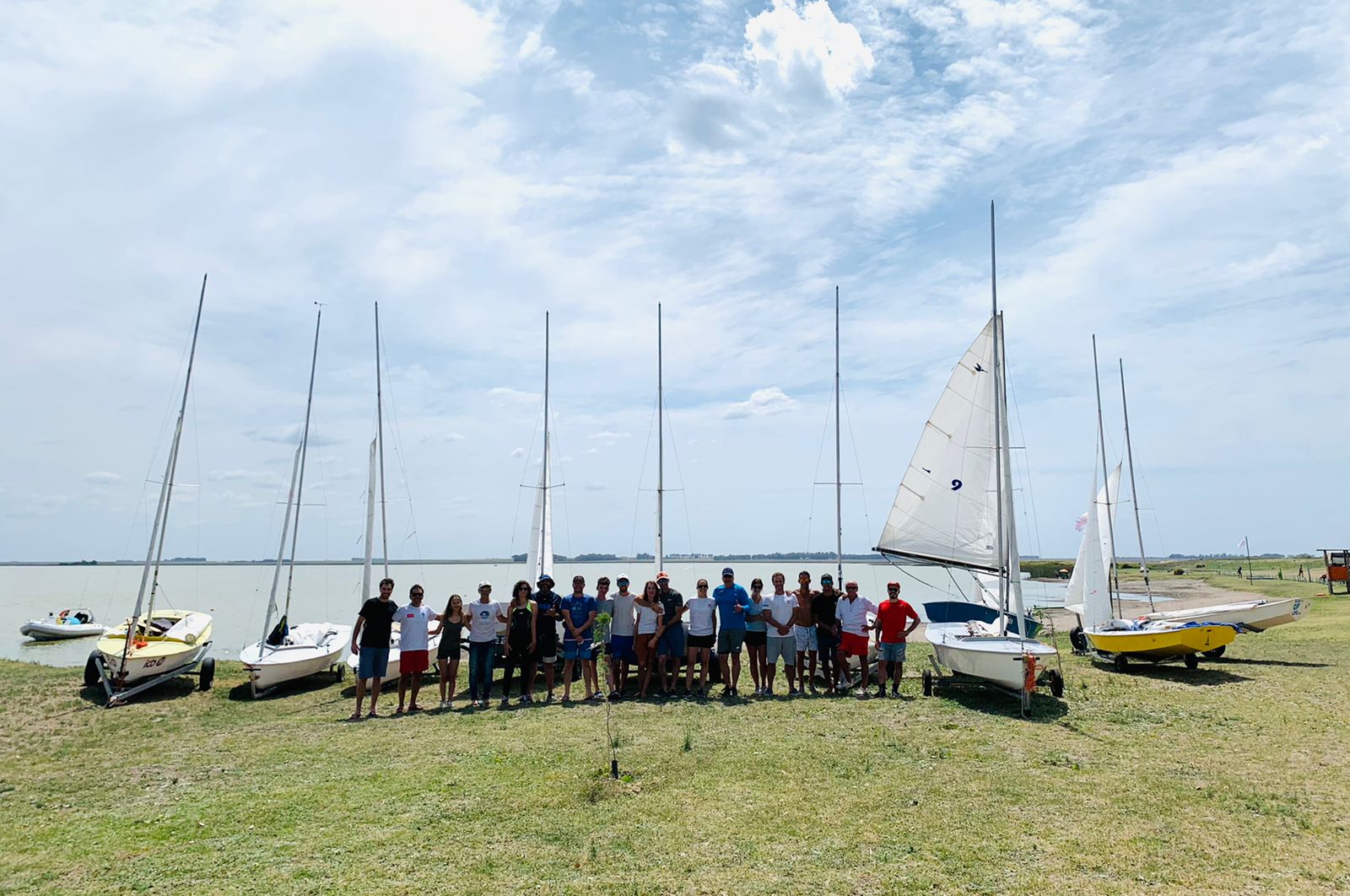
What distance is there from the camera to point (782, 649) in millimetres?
11211

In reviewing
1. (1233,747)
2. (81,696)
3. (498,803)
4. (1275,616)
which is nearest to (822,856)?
(498,803)

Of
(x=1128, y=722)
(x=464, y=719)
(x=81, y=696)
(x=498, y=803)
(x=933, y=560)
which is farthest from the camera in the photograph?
(x=933, y=560)

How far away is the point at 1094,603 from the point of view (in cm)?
1684

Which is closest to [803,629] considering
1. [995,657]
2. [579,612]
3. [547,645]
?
[995,657]

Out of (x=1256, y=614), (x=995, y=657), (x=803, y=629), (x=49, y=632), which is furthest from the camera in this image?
(x=49, y=632)

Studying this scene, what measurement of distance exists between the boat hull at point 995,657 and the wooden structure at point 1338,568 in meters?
30.0

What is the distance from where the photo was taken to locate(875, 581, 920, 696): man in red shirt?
35.7 feet

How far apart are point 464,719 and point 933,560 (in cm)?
1053

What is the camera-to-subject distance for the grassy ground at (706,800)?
4902 mm

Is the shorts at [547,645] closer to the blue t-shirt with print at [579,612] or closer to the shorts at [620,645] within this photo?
the blue t-shirt with print at [579,612]

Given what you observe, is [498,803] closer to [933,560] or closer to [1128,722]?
[1128,722]

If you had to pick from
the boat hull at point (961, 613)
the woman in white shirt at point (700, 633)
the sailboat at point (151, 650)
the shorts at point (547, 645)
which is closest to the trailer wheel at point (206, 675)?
the sailboat at point (151, 650)

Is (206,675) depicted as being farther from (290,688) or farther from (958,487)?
(958,487)

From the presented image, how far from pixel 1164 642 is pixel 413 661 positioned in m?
11.2
